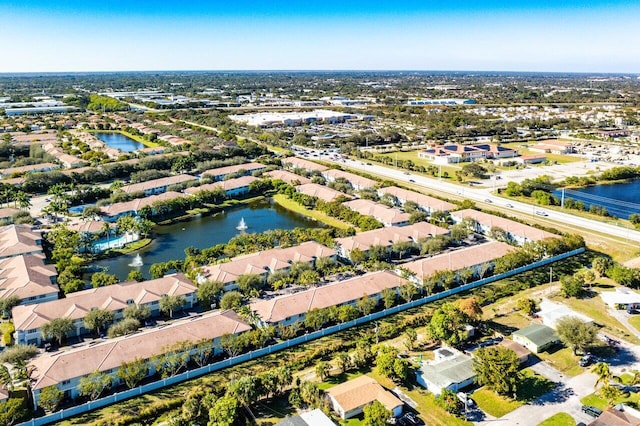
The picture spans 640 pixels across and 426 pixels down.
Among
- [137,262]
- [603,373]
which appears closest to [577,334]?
[603,373]

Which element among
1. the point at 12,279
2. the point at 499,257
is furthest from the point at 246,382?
the point at 499,257

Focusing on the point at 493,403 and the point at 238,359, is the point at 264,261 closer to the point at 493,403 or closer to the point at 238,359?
the point at 238,359

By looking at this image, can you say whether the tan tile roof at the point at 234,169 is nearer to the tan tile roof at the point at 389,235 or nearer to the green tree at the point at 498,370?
the tan tile roof at the point at 389,235

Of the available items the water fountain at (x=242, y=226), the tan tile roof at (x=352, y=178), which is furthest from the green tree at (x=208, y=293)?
the tan tile roof at (x=352, y=178)

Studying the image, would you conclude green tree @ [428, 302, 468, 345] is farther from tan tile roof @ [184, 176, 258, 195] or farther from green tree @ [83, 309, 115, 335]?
tan tile roof @ [184, 176, 258, 195]

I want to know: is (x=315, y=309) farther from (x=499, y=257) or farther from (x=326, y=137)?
(x=326, y=137)

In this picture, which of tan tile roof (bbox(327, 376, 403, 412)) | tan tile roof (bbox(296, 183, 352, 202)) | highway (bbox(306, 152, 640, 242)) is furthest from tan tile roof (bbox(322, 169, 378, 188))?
tan tile roof (bbox(327, 376, 403, 412))

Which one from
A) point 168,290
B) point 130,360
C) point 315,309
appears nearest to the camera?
point 130,360
